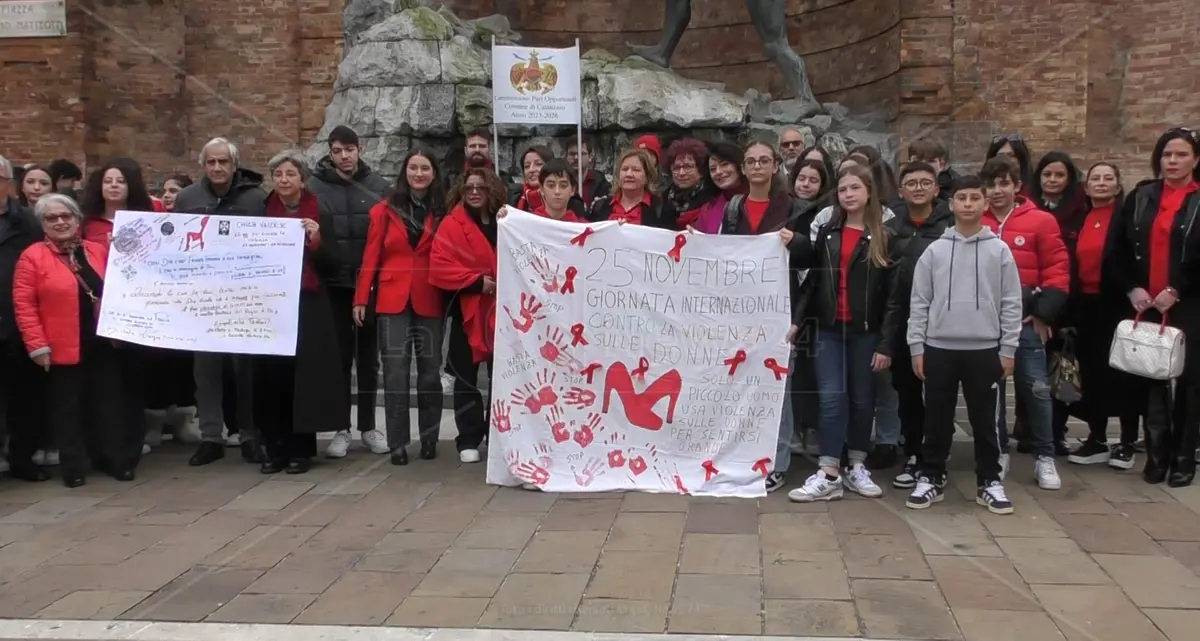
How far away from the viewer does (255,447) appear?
20.2 ft

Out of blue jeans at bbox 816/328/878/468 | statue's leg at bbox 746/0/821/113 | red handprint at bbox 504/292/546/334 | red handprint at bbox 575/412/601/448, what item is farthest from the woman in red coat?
statue's leg at bbox 746/0/821/113

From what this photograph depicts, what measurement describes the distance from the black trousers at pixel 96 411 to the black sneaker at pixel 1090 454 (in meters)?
5.59

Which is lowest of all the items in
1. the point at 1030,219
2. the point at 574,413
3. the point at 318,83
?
the point at 574,413

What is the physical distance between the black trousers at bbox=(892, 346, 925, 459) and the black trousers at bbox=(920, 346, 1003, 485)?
461 millimetres

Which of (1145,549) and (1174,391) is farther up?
(1174,391)

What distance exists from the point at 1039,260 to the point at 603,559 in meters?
2.92

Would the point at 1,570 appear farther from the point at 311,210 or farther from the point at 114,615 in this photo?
the point at 311,210

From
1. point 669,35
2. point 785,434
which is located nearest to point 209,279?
point 785,434

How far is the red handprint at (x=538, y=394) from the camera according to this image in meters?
5.34

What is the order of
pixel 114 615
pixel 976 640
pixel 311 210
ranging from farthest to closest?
pixel 311 210, pixel 114 615, pixel 976 640

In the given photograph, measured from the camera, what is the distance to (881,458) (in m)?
5.82

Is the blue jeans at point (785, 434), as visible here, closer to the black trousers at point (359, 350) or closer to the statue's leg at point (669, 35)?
the black trousers at point (359, 350)

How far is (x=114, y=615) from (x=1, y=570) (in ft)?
3.01

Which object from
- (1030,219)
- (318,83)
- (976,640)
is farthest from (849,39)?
(976,640)
